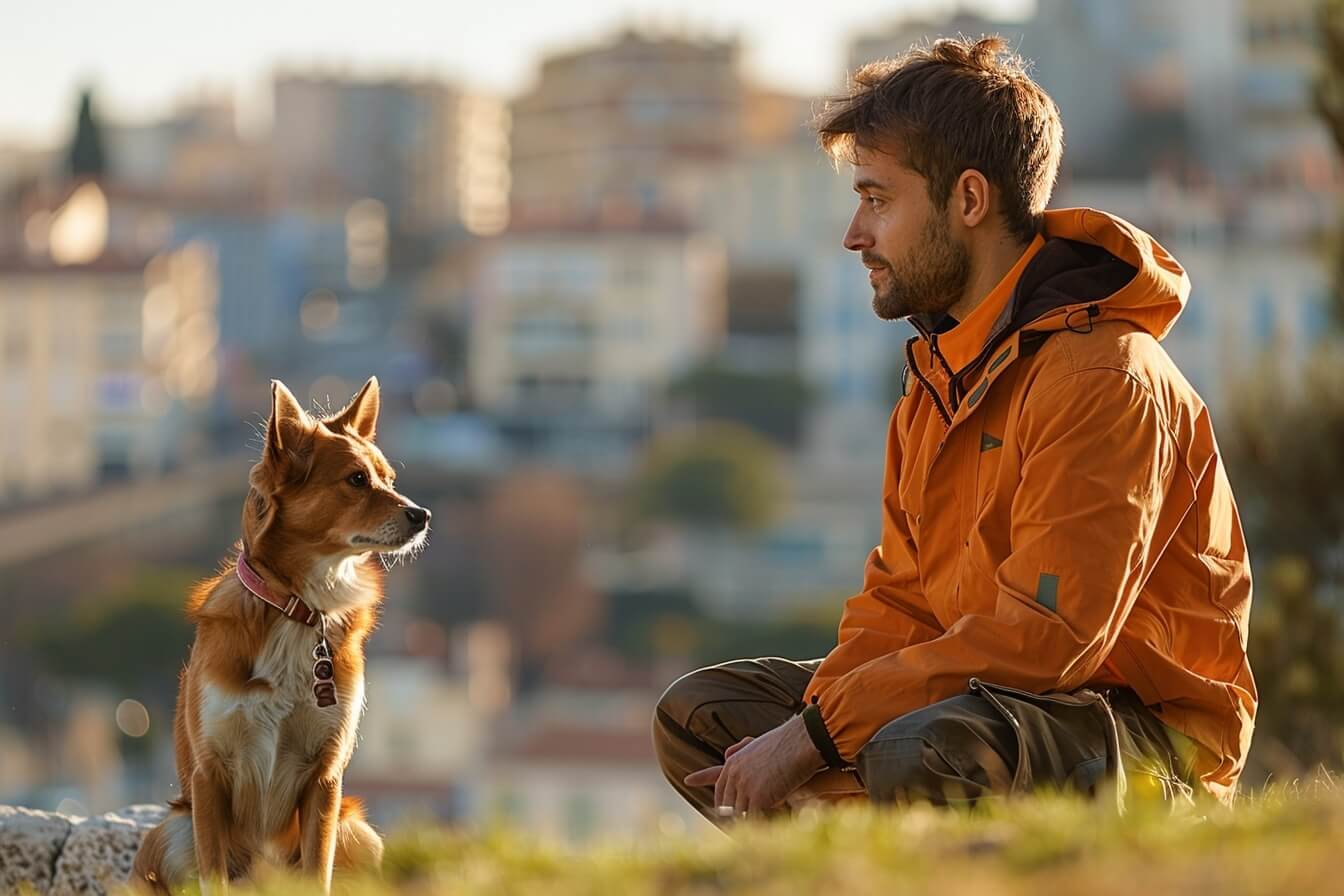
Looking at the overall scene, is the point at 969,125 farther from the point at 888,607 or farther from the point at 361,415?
the point at 361,415

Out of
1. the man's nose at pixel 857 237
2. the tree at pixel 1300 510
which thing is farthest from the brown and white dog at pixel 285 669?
the tree at pixel 1300 510

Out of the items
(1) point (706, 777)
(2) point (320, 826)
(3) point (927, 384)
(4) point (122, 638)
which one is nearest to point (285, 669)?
(2) point (320, 826)

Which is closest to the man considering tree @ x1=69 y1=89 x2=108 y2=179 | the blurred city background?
the blurred city background

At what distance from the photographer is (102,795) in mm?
57250

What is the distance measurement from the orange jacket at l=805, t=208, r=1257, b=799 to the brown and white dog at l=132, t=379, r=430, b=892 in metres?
0.82

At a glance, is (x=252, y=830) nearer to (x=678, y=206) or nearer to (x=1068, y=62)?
(x=1068, y=62)

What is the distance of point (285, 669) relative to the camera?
4090 millimetres

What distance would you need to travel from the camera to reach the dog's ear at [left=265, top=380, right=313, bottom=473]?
13.6 feet

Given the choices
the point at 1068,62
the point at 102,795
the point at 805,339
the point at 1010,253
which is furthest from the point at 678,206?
the point at 1010,253

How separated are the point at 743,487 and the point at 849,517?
4.14 metres

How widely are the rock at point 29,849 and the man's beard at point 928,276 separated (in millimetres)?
2402

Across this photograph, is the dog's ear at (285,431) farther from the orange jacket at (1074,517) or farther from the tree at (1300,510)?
the tree at (1300,510)

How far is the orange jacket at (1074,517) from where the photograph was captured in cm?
378

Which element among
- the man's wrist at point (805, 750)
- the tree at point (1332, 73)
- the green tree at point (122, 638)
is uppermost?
the tree at point (1332, 73)
